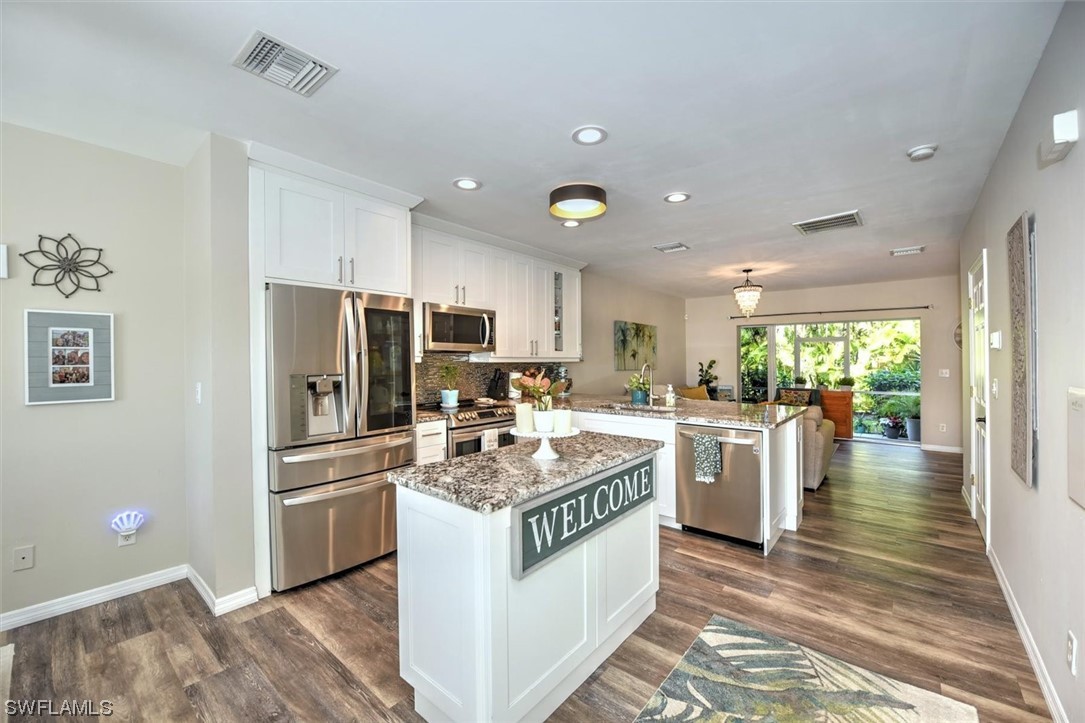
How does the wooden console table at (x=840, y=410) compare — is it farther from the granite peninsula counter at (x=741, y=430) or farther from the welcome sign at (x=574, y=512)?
the welcome sign at (x=574, y=512)

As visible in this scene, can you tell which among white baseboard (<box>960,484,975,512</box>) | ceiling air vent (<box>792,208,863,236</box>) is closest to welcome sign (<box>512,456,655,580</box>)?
ceiling air vent (<box>792,208,863,236</box>)

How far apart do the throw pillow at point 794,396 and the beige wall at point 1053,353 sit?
18.1 feet

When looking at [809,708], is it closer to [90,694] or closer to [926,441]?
[90,694]

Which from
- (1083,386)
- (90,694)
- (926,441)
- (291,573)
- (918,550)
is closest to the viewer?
(1083,386)

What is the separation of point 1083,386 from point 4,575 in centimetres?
456

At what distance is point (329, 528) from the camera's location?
285 centimetres

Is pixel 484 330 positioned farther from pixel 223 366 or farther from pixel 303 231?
pixel 223 366

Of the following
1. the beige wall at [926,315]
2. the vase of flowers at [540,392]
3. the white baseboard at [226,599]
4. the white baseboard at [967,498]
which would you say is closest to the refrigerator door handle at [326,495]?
the white baseboard at [226,599]

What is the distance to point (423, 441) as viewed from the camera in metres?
3.40

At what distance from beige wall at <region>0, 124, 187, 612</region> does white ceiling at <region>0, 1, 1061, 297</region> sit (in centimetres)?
21

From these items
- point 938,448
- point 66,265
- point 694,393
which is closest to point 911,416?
point 938,448

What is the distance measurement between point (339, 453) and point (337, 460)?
0.04m

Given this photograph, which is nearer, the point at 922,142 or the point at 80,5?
the point at 80,5

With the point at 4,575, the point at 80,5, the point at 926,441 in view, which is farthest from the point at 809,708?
the point at 926,441
